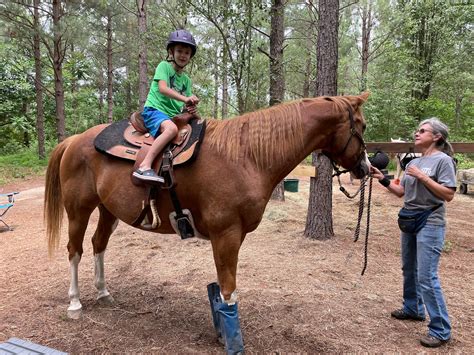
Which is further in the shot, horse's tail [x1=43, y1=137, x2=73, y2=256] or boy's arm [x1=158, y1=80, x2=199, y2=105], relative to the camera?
horse's tail [x1=43, y1=137, x2=73, y2=256]

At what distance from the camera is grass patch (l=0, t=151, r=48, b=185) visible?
527 inches

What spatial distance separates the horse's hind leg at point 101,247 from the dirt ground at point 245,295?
Result: 124mm

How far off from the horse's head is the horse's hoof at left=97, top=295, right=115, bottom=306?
2.74 m

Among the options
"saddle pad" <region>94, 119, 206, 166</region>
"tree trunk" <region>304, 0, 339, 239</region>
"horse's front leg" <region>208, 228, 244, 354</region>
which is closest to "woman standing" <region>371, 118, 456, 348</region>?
"horse's front leg" <region>208, 228, 244, 354</region>

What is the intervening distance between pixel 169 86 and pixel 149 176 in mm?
941

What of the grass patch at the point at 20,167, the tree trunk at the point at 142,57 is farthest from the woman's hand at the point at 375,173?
the grass patch at the point at 20,167

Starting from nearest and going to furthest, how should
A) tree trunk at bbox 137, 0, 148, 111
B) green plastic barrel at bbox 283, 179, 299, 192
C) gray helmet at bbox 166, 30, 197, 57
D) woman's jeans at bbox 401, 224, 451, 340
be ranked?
woman's jeans at bbox 401, 224, 451, 340
gray helmet at bbox 166, 30, 197, 57
tree trunk at bbox 137, 0, 148, 111
green plastic barrel at bbox 283, 179, 299, 192

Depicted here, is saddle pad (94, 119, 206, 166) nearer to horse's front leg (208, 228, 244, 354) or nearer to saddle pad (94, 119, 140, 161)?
saddle pad (94, 119, 140, 161)

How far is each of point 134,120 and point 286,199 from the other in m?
6.75

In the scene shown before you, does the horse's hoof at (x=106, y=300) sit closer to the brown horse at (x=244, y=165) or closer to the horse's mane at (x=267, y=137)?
the brown horse at (x=244, y=165)

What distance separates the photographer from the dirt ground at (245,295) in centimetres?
280

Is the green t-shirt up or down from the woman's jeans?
up

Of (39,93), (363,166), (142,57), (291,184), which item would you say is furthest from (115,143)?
(39,93)

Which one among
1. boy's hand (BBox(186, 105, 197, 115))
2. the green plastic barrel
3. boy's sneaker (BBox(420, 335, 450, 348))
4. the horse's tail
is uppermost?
boy's hand (BBox(186, 105, 197, 115))
